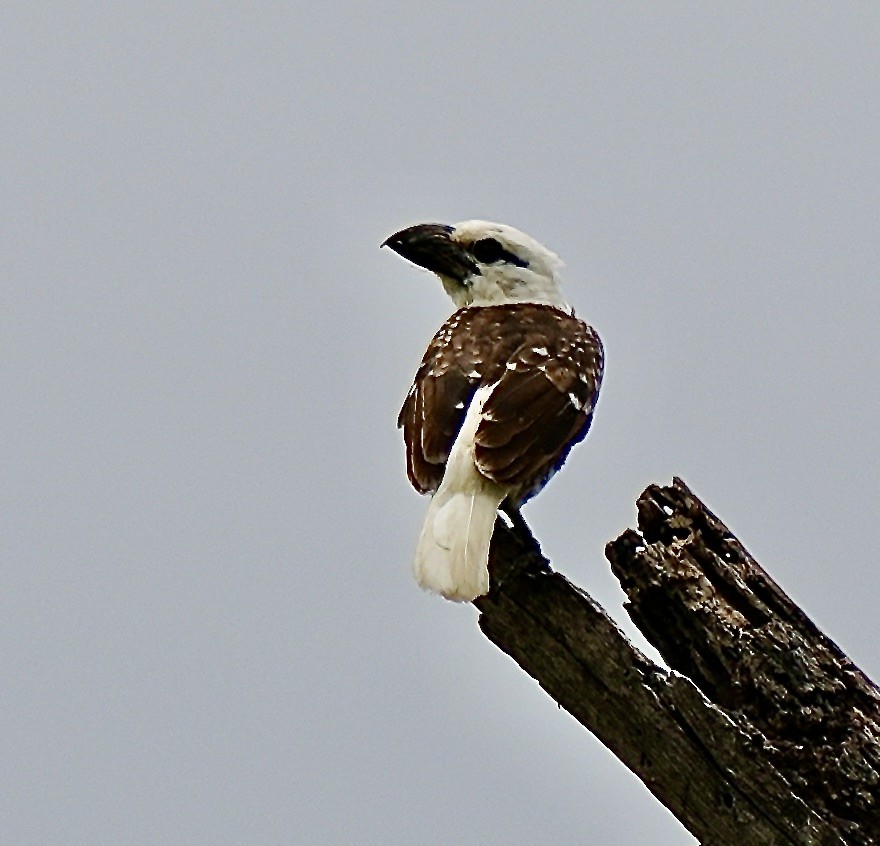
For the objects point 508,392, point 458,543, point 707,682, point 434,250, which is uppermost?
point 434,250

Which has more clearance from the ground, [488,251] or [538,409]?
[488,251]

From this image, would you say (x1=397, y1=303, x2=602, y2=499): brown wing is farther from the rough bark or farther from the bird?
the rough bark

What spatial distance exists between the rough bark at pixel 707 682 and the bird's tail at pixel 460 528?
0.09 metres

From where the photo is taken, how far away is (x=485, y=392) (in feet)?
21.3

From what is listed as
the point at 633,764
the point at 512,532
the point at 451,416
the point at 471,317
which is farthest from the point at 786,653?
the point at 471,317

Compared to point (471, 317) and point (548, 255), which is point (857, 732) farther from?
point (548, 255)

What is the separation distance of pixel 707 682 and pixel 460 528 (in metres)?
1.08

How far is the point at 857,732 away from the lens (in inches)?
197

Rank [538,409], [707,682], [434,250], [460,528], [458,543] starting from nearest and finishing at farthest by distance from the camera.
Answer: [707,682], [458,543], [460,528], [538,409], [434,250]

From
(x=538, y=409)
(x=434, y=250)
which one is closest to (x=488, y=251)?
(x=434, y=250)

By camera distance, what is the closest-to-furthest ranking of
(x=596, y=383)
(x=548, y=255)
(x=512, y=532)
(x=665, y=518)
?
(x=665, y=518) < (x=512, y=532) < (x=596, y=383) < (x=548, y=255)

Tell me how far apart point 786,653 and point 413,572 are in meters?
1.32

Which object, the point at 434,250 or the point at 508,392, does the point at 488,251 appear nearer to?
the point at 434,250

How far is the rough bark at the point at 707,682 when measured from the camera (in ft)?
15.2
